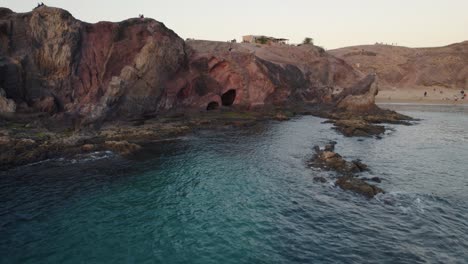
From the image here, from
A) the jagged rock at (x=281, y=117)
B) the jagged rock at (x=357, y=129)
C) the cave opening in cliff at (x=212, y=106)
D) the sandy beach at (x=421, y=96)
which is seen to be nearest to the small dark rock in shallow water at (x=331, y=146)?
the jagged rock at (x=357, y=129)

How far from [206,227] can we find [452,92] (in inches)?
5111

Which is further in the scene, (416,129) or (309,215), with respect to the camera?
(416,129)

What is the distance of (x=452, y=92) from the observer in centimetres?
12025

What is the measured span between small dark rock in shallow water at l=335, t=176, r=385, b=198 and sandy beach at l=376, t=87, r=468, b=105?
9852cm

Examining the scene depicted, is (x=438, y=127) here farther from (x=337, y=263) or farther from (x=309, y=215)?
(x=337, y=263)

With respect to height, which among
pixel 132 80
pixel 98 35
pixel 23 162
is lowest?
pixel 23 162

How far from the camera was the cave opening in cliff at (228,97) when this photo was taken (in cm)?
8426

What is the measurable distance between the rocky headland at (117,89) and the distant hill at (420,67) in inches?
2496

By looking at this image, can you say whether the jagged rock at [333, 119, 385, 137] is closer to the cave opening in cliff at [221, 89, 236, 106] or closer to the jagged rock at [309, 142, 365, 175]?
the jagged rock at [309, 142, 365, 175]

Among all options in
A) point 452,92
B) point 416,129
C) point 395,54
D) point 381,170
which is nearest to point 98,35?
point 381,170

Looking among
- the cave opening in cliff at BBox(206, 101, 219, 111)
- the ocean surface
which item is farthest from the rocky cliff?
the ocean surface

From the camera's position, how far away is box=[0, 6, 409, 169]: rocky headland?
46.5 meters

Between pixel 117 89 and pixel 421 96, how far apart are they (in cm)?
11014

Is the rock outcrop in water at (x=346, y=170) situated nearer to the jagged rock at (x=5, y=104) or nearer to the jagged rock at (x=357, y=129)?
the jagged rock at (x=357, y=129)
